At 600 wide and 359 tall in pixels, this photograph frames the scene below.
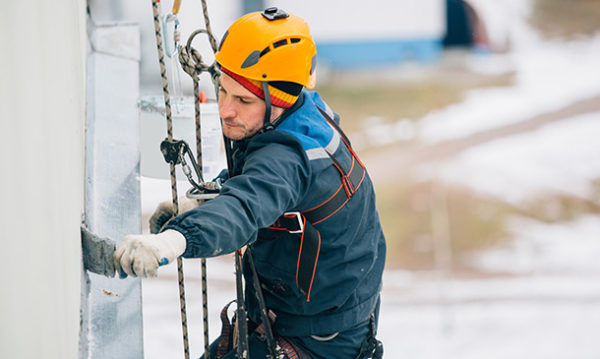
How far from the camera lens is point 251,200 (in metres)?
1.41

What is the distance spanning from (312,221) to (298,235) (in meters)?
0.07

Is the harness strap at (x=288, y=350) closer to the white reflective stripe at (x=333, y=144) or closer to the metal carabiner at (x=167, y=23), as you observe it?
the white reflective stripe at (x=333, y=144)

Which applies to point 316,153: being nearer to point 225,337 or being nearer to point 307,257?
point 307,257

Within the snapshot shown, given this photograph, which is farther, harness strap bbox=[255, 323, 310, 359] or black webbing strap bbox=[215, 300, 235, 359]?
black webbing strap bbox=[215, 300, 235, 359]

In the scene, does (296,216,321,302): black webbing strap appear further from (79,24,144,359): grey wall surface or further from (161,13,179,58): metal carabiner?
(161,13,179,58): metal carabiner

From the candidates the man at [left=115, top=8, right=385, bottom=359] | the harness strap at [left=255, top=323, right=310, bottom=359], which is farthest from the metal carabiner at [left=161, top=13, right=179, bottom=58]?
the harness strap at [left=255, top=323, right=310, bottom=359]

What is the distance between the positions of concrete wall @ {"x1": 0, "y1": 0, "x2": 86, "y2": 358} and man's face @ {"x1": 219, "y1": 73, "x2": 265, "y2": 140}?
386 millimetres

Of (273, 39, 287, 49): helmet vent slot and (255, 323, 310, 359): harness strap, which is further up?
(273, 39, 287, 49): helmet vent slot

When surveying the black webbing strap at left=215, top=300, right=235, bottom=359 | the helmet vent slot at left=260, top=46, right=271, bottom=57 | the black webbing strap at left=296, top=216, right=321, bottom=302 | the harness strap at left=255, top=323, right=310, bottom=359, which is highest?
the helmet vent slot at left=260, top=46, right=271, bottom=57

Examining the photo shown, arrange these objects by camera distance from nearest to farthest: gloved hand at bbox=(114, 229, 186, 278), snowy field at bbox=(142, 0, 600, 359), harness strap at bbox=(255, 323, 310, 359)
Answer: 1. gloved hand at bbox=(114, 229, 186, 278)
2. harness strap at bbox=(255, 323, 310, 359)
3. snowy field at bbox=(142, 0, 600, 359)

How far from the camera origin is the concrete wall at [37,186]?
0.92 metres

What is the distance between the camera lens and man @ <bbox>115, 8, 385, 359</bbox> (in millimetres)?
1572

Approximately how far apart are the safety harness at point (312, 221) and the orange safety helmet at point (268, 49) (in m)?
0.24

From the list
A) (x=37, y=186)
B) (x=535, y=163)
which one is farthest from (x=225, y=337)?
(x=535, y=163)
